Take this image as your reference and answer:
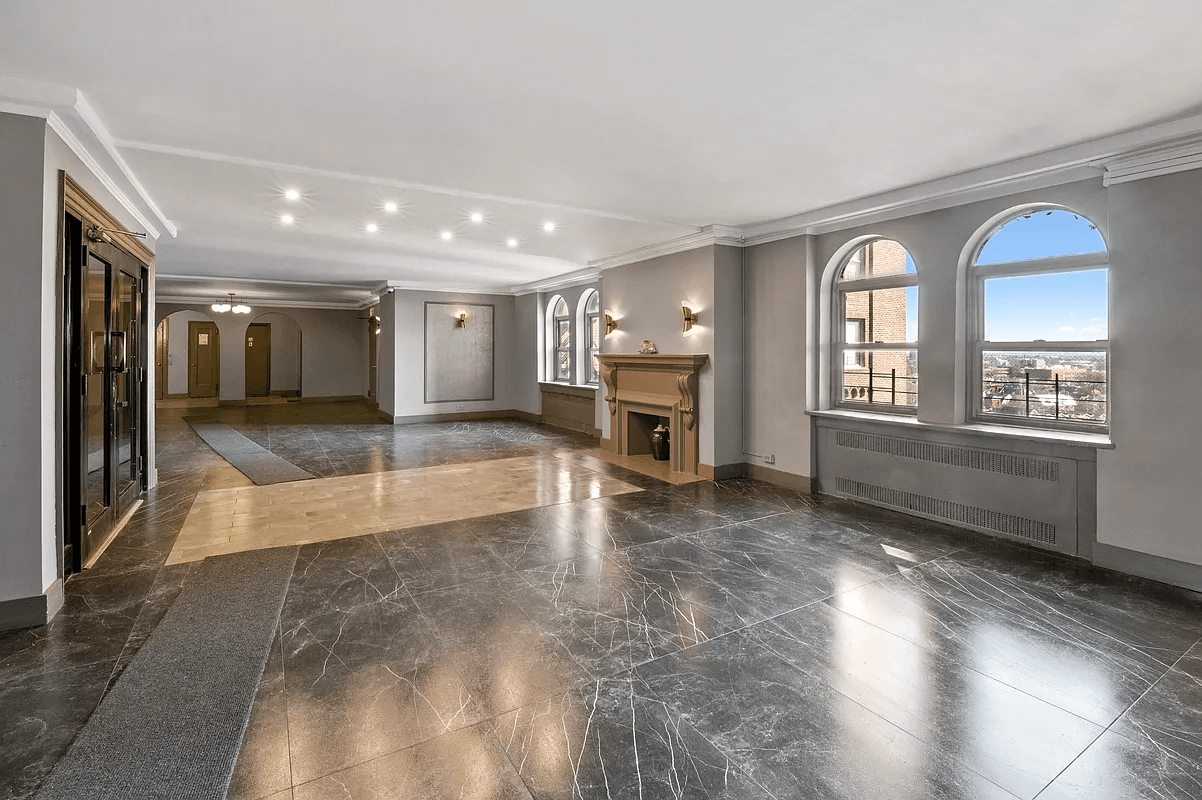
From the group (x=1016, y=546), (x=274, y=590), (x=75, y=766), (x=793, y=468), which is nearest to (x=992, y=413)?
(x=1016, y=546)

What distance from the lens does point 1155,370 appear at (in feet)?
12.0

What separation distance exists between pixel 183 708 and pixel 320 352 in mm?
14434

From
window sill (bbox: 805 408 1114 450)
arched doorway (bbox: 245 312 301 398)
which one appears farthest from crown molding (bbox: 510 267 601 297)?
arched doorway (bbox: 245 312 301 398)

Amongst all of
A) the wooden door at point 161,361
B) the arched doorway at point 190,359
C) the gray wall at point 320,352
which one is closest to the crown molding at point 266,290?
the gray wall at point 320,352

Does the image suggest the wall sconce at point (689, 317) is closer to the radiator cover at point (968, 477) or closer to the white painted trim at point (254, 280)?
the radiator cover at point (968, 477)

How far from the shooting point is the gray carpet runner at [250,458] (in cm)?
649

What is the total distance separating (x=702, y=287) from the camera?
6543 mm

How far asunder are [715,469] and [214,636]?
15.6 feet

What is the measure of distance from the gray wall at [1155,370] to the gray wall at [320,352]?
1515cm

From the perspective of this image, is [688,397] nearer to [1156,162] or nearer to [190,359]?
[1156,162]

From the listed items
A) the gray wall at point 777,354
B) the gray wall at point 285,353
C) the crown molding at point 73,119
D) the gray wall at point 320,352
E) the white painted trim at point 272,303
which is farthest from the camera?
the gray wall at point 285,353

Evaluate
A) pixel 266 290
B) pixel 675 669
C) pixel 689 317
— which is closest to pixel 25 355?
pixel 675 669

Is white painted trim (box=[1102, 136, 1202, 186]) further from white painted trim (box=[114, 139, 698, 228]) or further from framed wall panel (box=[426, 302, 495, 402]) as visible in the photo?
framed wall panel (box=[426, 302, 495, 402])

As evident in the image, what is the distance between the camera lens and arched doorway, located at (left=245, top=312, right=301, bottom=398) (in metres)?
16.0
